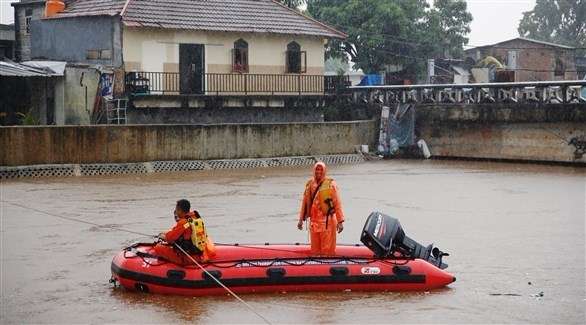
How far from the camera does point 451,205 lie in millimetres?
23375

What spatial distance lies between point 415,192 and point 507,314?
13517 mm

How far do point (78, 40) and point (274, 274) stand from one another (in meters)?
24.3

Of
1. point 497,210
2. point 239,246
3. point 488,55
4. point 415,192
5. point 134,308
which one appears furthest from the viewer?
point 488,55

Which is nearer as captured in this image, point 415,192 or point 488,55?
point 415,192

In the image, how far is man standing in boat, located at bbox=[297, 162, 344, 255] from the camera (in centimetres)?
1405

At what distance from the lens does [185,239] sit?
13445mm

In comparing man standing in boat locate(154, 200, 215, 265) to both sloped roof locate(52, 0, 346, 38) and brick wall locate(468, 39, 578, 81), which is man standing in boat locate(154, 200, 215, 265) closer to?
sloped roof locate(52, 0, 346, 38)

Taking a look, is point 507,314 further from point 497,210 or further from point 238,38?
point 238,38

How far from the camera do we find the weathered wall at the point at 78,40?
112 ft

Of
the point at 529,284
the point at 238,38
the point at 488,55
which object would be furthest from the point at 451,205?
the point at 488,55

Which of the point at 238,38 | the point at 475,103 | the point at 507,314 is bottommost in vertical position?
the point at 507,314

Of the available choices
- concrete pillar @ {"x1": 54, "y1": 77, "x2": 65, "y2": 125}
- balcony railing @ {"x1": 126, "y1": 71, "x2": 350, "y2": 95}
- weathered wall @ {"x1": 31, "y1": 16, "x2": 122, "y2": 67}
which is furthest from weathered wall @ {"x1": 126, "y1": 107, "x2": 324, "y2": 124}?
concrete pillar @ {"x1": 54, "y1": 77, "x2": 65, "y2": 125}

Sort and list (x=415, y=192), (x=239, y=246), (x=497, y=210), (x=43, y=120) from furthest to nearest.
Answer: (x=43, y=120) < (x=415, y=192) < (x=497, y=210) < (x=239, y=246)

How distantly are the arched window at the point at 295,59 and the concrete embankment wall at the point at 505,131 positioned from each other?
5002mm
